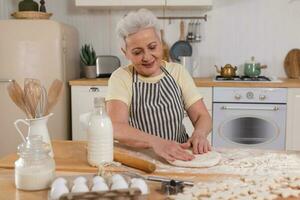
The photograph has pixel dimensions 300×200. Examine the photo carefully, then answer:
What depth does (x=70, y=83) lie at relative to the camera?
320 cm

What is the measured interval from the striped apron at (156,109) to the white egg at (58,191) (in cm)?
90

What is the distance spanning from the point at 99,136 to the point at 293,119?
2.20 m

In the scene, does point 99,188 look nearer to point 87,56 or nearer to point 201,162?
point 201,162

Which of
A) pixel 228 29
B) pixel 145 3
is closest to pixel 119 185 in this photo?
pixel 145 3

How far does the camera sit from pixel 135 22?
1.73m

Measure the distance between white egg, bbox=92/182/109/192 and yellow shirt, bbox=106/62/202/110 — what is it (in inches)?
32.9

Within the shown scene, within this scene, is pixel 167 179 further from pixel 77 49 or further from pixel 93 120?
pixel 77 49

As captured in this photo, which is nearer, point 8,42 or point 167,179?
point 167,179

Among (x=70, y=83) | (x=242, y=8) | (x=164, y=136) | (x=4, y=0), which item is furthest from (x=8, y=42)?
(x=242, y=8)

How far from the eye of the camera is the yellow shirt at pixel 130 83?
1788 millimetres

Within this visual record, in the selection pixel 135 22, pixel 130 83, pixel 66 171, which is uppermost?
pixel 135 22

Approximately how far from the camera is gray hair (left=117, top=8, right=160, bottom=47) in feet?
5.64

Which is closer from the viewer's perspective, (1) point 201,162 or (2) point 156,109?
(1) point 201,162

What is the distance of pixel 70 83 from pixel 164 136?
5.09ft
